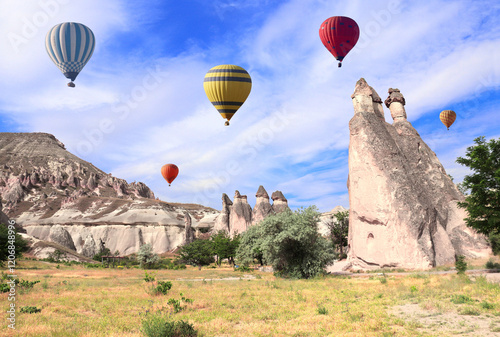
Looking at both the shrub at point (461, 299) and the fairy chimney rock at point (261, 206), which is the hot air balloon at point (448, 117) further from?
the shrub at point (461, 299)

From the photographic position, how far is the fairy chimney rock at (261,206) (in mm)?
83000

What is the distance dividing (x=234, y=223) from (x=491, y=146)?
70986mm

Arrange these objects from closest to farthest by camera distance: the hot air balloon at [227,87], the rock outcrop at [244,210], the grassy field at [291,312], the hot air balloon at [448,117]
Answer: the grassy field at [291,312], the hot air balloon at [227,87], the hot air balloon at [448,117], the rock outcrop at [244,210]

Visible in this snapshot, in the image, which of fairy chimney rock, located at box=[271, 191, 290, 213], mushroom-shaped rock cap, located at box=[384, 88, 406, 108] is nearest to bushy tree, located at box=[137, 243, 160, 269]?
fairy chimney rock, located at box=[271, 191, 290, 213]

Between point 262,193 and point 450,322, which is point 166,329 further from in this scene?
point 262,193

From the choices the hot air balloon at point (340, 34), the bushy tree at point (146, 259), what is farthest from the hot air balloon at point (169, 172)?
the hot air balloon at point (340, 34)

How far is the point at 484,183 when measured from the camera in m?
25.0

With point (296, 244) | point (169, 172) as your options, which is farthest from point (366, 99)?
point (169, 172)

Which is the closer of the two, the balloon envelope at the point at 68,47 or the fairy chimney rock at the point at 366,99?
the balloon envelope at the point at 68,47

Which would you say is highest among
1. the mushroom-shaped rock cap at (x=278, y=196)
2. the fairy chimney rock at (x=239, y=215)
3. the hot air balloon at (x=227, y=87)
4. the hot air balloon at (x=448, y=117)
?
the hot air balloon at (x=448, y=117)

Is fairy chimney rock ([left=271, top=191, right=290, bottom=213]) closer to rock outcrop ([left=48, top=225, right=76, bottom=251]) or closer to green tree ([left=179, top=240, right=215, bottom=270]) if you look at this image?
green tree ([left=179, top=240, right=215, bottom=270])

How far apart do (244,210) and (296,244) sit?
2453 inches

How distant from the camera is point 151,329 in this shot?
1105cm

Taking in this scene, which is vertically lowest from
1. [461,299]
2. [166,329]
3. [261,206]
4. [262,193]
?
[166,329]
